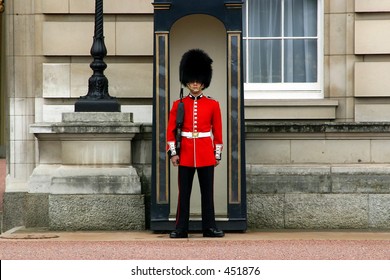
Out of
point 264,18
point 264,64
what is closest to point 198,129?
point 264,64

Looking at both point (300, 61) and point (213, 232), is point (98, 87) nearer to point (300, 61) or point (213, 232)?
point (213, 232)

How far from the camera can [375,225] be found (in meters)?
15.5

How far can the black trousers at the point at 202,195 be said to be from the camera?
48.0ft

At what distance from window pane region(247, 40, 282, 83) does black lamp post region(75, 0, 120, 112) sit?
1.89 metres

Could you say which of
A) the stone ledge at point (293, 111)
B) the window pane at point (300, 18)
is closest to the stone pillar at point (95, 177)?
the stone ledge at point (293, 111)

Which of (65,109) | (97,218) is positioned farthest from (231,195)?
(65,109)

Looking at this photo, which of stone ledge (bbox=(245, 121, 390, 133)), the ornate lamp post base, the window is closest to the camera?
the ornate lamp post base

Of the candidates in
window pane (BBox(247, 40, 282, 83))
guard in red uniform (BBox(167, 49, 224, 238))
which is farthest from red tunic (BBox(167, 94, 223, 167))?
window pane (BBox(247, 40, 282, 83))

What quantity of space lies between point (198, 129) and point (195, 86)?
452 millimetres

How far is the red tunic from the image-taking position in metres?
14.6

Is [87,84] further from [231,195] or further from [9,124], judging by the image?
[231,195]

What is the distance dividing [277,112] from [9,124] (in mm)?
3233

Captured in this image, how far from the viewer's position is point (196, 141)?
47.9ft

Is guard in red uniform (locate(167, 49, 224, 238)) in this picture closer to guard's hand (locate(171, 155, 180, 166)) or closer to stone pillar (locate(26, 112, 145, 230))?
guard's hand (locate(171, 155, 180, 166))
